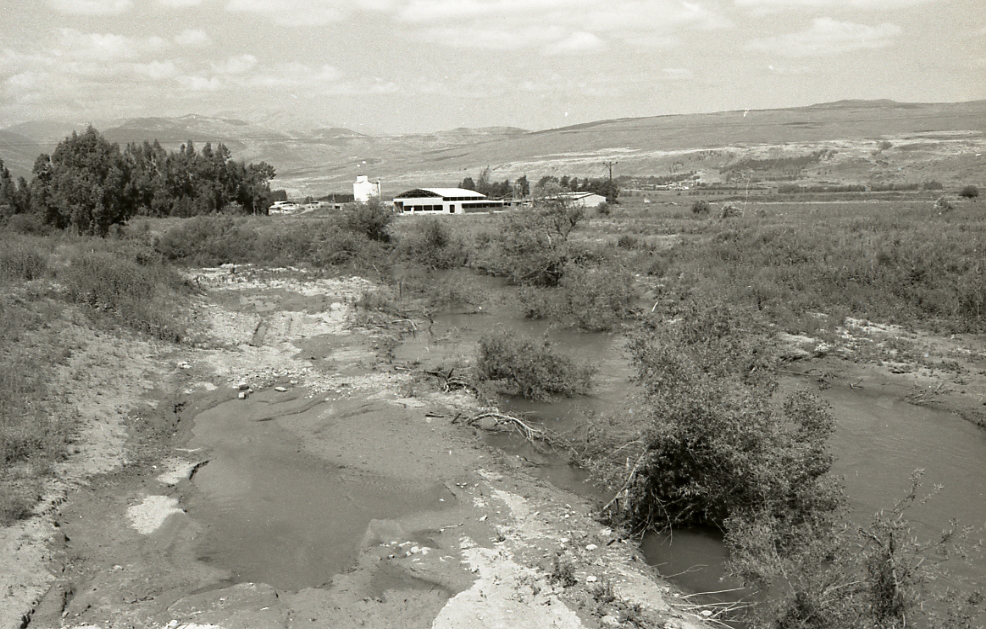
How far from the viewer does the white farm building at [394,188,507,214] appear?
73125 millimetres

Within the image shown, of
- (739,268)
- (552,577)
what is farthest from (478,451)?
(739,268)

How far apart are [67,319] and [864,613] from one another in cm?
1802

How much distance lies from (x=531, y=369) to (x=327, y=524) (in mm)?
6651

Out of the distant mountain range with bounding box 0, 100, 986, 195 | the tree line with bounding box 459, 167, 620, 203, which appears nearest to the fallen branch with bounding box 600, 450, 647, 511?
the tree line with bounding box 459, 167, 620, 203

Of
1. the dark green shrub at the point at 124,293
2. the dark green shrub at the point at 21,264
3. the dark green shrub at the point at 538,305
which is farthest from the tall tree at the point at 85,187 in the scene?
the dark green shrub at the point at 538,305

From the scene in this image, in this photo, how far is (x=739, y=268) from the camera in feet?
92.3

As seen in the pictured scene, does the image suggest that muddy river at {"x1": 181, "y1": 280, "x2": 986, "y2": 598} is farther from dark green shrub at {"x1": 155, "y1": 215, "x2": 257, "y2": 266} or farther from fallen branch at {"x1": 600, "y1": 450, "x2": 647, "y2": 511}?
dark green shrub at {"x1": 155, "y1": 215, "x2": 257, "y2": 266}

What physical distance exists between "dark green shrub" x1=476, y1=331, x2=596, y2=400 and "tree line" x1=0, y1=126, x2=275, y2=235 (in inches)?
1306

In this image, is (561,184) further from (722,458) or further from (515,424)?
(722,458)

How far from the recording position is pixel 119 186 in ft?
149

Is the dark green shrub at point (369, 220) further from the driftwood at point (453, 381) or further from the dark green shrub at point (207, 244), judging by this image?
the driftwood at point (453, 381)

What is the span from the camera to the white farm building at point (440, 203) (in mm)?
73125

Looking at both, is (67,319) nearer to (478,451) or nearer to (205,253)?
(478,451)

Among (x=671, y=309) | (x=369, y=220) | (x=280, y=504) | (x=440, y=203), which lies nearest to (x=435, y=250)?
(x=369, y=220)
